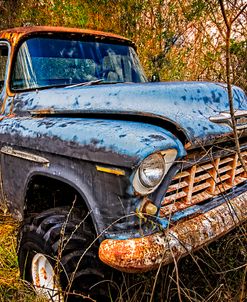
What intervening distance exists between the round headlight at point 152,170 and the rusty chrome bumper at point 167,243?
277 mm

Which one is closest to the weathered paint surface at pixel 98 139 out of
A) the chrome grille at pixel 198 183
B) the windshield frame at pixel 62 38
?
the chrome grille at pixel 198 183

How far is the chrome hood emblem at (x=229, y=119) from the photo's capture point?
7.16ft

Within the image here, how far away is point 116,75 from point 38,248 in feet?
6.38

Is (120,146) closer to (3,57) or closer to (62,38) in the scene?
(62,38)

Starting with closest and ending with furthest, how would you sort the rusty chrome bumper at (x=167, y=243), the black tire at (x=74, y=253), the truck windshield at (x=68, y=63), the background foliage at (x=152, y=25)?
the rusty chrome bumper at (x=167, y=243), the black tire at (x=74, y=253), the truck windshield at (x=68, y=63), the background foliage at (x=152, y=25)

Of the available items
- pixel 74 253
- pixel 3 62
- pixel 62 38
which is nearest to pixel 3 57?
pixel 3 62

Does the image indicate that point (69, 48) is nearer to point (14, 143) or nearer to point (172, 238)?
point (14, 143)

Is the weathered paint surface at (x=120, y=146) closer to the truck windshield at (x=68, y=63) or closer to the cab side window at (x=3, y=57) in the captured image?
the truck windshield at (x=68, y=63)

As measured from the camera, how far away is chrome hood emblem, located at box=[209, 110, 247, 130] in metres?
2.18

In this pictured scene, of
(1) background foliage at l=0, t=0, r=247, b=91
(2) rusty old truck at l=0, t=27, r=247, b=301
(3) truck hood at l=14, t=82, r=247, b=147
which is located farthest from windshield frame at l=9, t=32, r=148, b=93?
(1) background foliage at l=0, t=0, r=247, b=91

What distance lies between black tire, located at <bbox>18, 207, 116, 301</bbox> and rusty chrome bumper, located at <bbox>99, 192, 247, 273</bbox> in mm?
172

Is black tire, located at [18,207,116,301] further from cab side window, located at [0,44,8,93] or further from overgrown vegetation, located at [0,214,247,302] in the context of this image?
cab side window, located at [0,44,8,93]

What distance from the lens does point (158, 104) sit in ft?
7.20

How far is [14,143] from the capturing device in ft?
7.76
